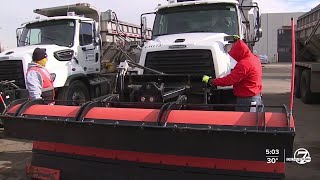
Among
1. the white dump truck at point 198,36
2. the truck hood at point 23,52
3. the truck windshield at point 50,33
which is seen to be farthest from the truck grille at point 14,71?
the white dump truck at point 198,36

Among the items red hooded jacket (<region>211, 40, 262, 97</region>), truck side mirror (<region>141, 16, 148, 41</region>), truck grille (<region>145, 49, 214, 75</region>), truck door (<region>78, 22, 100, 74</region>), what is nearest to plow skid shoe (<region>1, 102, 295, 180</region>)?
red hooded jacket (<region>211, 40, 262, 97</region>)

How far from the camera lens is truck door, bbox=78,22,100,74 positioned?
990cm

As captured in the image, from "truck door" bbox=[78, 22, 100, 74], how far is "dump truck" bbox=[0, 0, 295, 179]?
13.6 feet

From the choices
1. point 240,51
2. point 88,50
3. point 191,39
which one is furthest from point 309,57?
point 240,51

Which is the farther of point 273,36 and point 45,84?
point 273,36

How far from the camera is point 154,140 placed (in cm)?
400

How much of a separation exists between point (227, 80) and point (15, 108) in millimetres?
2582

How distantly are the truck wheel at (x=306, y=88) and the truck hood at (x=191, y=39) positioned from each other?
7303mm

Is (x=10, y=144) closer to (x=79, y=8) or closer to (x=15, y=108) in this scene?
(x=15, y=108)

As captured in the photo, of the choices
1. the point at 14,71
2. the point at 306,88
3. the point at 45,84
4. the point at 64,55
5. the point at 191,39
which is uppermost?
the point at 191,39

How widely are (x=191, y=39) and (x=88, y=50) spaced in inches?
177

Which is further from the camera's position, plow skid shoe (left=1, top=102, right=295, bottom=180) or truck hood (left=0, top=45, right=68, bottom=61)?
truck hood (left=0, top=45, right=68, bottom=61)

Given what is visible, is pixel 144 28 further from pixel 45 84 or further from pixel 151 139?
pixel 151 139

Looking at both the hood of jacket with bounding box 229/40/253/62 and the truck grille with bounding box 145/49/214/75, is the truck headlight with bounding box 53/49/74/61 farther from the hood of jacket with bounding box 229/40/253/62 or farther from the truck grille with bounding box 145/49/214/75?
the hood of jacket with bounding box 229/40/253/62
